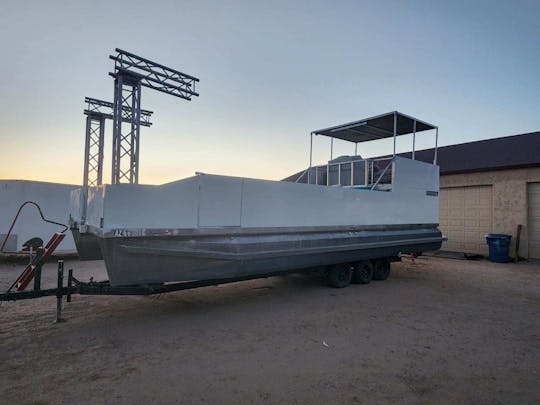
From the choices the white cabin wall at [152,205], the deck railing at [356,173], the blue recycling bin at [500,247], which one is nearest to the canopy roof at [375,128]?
the deck railing at [356,173]

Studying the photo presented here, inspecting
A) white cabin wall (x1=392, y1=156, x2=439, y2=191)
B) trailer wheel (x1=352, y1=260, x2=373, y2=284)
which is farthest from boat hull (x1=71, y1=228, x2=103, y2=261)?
white cabin wall (x1=392, y1=156, x2=439, y2=191)

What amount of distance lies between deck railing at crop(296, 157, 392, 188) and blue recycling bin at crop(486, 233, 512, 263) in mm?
6697

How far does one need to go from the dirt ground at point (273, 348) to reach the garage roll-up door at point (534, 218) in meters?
6.87

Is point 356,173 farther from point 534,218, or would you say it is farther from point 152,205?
point 534,218

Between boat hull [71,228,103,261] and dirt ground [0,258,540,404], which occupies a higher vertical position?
boat hull [71,228,103,261]

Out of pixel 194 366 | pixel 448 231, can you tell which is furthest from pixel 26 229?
pixel 448 231

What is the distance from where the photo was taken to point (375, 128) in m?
9.60

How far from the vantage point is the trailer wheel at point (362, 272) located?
7727 mm

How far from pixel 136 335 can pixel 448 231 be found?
541 inches

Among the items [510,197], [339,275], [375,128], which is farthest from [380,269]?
[510,197]

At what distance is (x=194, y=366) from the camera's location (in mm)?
3643

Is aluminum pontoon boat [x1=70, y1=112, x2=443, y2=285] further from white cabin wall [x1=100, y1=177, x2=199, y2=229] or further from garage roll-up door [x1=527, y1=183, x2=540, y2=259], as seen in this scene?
garage roll-up door [x1=527, y1=183, x2=540, y2=259]

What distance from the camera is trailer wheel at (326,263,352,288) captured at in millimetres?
7227

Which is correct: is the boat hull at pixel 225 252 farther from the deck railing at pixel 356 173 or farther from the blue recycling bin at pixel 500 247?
the blue recycling bin at pixel 500 247
